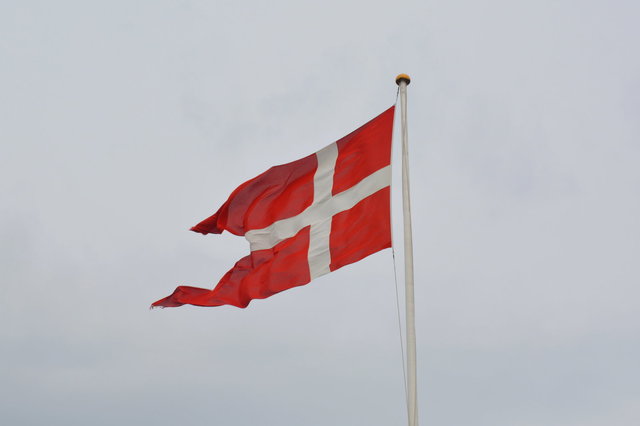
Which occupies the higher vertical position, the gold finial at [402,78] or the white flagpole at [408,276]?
the gold finial at [402,78]

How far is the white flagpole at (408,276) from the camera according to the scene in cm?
1275

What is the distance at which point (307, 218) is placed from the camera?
1606 cm

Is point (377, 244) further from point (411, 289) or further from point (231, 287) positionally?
point (231, 287)

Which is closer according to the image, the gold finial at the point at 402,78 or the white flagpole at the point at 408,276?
the white flagpole at the point at 408,276

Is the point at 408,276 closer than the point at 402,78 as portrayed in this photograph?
Yes

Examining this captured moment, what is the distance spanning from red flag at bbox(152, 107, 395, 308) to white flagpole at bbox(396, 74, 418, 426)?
1.64 ft

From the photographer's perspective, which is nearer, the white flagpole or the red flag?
the white flagpole

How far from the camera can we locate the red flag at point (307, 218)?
14922 millimetres

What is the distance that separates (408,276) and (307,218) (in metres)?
3.33

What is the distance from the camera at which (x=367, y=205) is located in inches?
590

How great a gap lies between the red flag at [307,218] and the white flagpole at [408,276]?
1.64 feet

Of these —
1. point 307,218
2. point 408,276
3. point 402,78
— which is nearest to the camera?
point 408,276

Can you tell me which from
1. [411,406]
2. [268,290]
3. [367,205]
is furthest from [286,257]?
[411,406]

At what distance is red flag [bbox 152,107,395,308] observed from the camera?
14922mm
